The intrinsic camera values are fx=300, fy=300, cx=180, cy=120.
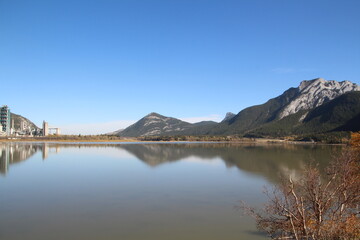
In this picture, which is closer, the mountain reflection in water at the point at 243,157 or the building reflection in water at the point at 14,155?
the mountain reflection in water at the point at 243,157

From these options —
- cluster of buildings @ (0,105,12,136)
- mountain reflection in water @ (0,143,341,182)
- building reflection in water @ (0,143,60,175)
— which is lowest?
mountain reflection in water @ (0,143,341,182)

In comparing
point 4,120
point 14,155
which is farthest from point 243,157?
point 4,120

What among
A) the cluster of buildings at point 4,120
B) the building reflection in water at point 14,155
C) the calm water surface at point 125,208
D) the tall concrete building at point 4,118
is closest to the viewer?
the calm water surface at point 125,208

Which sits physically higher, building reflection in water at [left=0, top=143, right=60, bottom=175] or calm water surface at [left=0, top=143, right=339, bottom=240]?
building reflection in water at [left=0, top=143, right=60, bottom=175]

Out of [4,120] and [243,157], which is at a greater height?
[4,120]

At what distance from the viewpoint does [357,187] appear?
1192 centimetres

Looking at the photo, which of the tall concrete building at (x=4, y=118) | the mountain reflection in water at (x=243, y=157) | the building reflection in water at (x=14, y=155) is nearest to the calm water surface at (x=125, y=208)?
the mountain reflection in water at (x=243, y=157)

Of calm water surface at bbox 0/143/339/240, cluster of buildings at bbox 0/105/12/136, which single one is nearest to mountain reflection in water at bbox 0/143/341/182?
calm water surface at bbox 0/143/339/240

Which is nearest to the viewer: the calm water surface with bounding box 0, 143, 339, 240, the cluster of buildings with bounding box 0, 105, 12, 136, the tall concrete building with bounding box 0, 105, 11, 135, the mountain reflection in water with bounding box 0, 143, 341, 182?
the calm water surface with bounding box 0, 143, 339, 240

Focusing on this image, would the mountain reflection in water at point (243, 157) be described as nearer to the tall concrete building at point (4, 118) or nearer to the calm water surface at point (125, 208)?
the calm water surface at point (125, 208)

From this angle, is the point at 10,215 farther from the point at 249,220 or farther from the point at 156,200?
the point at 249,220

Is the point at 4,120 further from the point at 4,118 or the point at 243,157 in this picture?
the point at 243,157

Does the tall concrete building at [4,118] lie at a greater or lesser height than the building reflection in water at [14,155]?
greater

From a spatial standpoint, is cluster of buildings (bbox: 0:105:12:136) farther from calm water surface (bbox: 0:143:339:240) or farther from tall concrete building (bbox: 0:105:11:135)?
calm water surface (bbox: 0:143:339:240)
